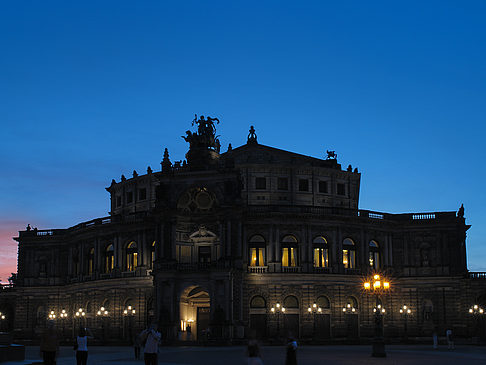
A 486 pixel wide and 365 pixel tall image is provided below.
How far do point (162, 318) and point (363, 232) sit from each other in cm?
2607

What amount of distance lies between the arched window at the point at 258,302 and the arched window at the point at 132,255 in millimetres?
16003

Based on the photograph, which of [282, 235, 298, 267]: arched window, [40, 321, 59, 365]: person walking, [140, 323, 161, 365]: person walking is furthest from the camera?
[282, 235, 298, 267]: arched window

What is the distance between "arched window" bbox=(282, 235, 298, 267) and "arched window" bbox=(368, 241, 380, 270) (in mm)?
9873

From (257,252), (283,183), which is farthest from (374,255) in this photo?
(257,252)

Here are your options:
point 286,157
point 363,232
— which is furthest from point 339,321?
point 286,157

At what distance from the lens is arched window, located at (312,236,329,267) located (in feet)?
263

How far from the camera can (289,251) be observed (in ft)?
261

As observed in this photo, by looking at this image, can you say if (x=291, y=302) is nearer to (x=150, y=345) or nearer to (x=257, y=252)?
(x=257, y=252)

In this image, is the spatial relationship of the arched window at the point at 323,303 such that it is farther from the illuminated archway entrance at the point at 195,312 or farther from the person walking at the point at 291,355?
the person walking at the point at 291,355

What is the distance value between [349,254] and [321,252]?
12.1ft

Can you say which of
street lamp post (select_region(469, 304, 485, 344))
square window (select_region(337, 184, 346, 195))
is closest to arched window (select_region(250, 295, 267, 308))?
square window (select_region(337, 184, 346, 195))

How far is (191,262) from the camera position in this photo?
7681cm

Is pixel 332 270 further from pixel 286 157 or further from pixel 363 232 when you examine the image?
pixel 286 157

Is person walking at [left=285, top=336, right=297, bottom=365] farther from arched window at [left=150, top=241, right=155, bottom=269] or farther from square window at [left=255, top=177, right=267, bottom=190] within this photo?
square window at [left=255, top=177, right=267, bottom=190]
